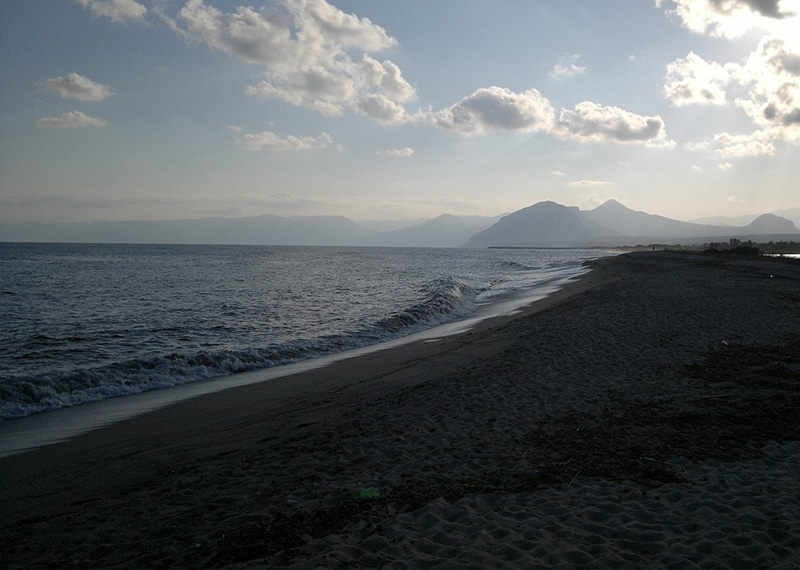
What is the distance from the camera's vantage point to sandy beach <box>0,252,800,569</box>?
4.32 metres

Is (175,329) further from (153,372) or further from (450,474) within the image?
(450,474)

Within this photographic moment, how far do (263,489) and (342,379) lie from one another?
239 inches

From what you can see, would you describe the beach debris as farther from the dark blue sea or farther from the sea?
Result: the dark blue sea

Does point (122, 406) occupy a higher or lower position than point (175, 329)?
lower

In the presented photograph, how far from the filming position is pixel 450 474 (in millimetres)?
5887

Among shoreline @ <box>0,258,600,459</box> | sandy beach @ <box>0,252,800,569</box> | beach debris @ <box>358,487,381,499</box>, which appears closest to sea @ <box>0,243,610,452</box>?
shoreline @ <box>0,258,600,459</box>

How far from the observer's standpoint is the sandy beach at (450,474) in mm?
4316

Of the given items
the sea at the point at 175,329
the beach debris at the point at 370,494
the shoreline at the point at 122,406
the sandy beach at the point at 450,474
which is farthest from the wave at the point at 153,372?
the beach debris at the point at 370,494

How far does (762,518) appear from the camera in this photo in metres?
4.61

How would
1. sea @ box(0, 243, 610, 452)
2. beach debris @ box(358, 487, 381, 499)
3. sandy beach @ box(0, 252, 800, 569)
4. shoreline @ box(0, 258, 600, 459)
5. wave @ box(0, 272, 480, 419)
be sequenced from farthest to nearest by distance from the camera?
sea @ box(0, 243, 610, 452) < wave @ box(0, 272, 480, 419) < shoreline @ box(0, 258, 600, 459) < beach debris @ box(358, 487, 381, 499) < sandy beach @ box(0, 252, 800, 569)

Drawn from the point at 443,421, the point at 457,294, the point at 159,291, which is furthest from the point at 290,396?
the point at 159,291

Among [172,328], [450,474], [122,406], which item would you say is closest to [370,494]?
[450,474]

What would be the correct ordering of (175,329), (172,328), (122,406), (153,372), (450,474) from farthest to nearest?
(172,328), (175,329), (153,372), (122,406), (450,474)

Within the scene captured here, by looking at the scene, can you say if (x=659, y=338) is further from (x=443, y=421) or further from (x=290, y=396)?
(x=290, y=396)
